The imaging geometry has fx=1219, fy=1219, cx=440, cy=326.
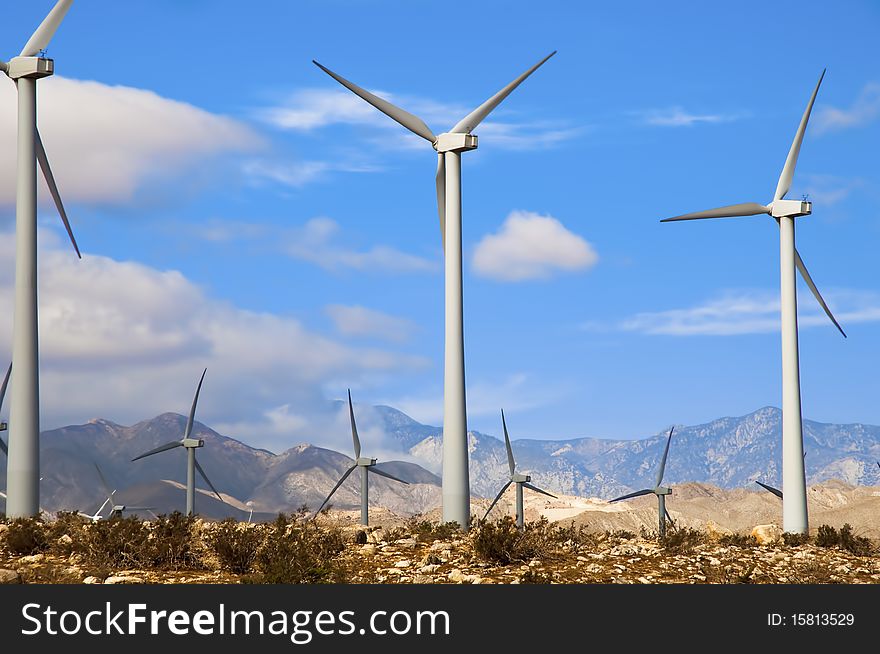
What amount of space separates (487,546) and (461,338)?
12.1 m

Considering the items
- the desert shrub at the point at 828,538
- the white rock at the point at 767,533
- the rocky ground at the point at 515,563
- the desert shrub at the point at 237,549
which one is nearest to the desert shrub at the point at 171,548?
the rocky ground at the point at 515,563

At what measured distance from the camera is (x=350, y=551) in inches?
1161

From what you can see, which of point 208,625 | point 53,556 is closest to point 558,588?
point 208,625

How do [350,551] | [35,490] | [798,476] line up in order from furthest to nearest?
[798,476] → [35,490] → [350,551]

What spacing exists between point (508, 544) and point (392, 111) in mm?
20238

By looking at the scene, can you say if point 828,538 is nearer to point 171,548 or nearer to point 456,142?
point 456,142

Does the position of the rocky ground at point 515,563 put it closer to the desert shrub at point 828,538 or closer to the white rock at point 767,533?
the desert shrub at point 828,538

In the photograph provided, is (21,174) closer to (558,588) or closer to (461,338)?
(461,338)

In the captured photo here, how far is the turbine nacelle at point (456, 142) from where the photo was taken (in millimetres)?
40625

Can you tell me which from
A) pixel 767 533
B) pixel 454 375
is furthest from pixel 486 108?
pixel 767 533

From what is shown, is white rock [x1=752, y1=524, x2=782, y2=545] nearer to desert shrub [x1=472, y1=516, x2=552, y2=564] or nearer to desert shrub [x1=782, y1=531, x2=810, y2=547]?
desert shrub [x1=782, y1=531, x2=810, y2=547]

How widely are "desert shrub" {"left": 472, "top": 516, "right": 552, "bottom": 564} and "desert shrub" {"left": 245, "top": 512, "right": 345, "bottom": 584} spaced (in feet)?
11.2

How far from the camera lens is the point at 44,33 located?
41.9 meters

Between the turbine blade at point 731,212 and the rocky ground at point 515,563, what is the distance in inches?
744
